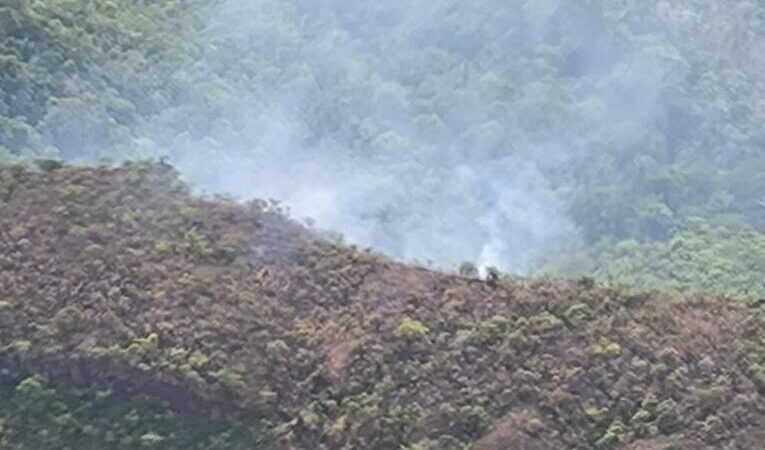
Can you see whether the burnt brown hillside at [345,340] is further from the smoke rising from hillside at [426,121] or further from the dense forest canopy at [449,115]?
the smoke rising from hillside at [426,121]

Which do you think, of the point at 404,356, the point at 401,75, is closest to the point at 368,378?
the point at 404,356

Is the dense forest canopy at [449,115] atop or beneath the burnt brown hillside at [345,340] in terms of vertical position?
atop

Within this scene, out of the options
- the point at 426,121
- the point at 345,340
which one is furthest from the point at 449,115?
the point at 345,340

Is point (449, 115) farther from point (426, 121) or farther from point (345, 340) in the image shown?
point (345, 340)

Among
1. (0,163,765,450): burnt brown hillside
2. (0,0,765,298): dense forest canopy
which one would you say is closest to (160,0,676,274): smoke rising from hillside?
(0,0,765,298): dense forest canopy

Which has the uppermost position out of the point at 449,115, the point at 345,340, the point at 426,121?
the point at 449,115

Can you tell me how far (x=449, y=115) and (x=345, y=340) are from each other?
2450 centimetres

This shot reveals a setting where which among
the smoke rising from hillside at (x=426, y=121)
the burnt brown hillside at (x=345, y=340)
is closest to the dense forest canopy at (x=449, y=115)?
the smoke rising from hillside at (x=426, y=121)

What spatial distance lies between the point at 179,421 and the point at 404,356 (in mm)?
3563

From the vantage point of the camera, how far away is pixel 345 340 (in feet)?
100

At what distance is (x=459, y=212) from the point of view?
161 ft

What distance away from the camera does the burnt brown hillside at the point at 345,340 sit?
28.9 m

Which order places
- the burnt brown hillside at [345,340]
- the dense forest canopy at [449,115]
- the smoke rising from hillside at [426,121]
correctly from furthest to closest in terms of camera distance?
the smoke rising from hillside at [426,121]
the dense forest canopy at [449,115]
the burnt brown hillside at [345,340]

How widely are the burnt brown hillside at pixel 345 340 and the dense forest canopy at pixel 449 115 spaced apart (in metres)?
10.2
